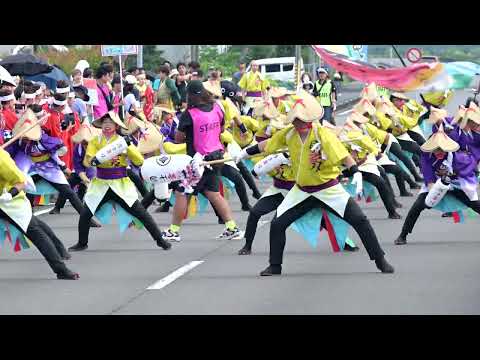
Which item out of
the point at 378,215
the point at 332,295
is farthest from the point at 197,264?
the point at 378,215

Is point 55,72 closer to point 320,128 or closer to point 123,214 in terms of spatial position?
point 123,214

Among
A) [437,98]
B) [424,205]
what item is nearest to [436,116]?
[424,205]

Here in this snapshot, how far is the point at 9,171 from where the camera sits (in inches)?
526

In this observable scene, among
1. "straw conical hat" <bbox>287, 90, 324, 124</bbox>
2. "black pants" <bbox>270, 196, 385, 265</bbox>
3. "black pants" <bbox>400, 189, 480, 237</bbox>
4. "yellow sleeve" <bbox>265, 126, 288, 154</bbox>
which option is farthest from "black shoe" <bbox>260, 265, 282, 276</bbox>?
"black pants" <bbox>400, 189, 480, 237</bbox>

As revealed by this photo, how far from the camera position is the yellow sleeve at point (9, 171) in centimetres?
1332

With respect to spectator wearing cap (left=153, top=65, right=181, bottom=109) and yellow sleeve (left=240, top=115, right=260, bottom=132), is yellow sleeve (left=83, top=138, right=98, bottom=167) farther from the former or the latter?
spectator wearing cap (left=153, top=65, right=181, bottom=109)

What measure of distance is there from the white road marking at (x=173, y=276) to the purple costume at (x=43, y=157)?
3.44 m

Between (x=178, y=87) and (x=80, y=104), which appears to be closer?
(x=80, y=104)

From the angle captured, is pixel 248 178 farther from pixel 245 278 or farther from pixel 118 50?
pixel 245 278

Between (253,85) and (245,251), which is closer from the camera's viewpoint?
(245,251)

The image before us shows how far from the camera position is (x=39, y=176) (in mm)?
18141

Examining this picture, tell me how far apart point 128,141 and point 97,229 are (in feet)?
9.21

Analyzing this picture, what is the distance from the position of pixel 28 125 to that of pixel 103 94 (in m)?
8.81

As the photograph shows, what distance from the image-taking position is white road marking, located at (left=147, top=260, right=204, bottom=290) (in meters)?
13.5
